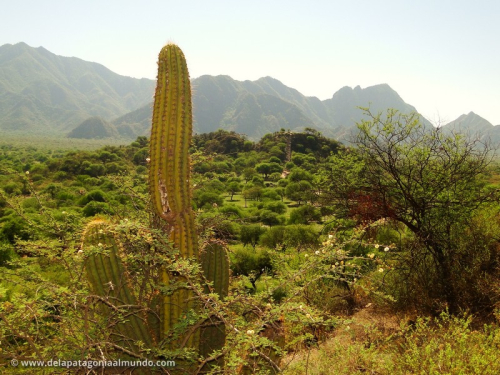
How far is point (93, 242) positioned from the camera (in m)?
3.78

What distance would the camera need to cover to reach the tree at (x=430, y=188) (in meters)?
7.13

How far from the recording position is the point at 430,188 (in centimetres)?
764

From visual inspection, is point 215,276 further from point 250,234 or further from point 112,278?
point 250,234

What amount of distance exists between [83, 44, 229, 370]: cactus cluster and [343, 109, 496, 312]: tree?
5.44 metres

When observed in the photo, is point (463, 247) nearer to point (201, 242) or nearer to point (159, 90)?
point (201, 242)

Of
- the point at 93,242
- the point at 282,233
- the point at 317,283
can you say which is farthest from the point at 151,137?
the point at 282,233

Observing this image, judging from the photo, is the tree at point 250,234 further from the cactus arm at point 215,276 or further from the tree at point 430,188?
the cactus arm at point 215,276

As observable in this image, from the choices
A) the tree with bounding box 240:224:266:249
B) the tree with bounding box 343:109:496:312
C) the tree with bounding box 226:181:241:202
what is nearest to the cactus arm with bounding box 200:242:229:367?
the tree with bounding box 343:109:496:312

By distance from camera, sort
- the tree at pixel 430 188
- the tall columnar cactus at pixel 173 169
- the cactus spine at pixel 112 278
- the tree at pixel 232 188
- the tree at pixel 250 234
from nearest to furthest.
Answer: the tall columnar cactus at pixel 173 169, the cactus spine at pixel 112 278, the tree at pixel 430 188, the tree at pixel 250 234, the tree at pixel 232 188

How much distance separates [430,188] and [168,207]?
6.67 metres

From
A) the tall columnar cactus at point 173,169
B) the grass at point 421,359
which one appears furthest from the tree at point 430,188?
the tall columnar cactus at point 173,169

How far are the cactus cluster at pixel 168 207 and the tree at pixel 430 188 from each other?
5.44m

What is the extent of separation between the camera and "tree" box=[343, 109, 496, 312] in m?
7.13

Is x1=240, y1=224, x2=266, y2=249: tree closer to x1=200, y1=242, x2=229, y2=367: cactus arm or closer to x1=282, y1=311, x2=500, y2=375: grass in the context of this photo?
x1=282, y1=311, x2=500, y2=375: grass
